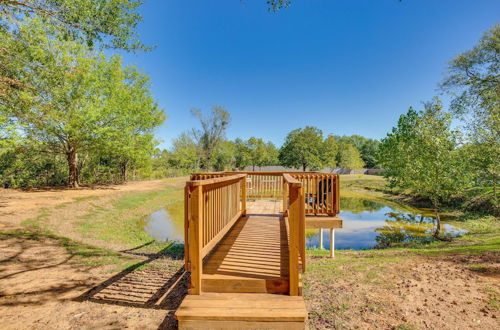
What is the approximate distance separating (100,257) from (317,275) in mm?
5619

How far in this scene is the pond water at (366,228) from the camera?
10555 millimetres

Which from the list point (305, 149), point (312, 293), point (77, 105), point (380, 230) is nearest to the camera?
point (312, 293)

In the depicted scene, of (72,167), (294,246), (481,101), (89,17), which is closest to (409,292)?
(294,246)

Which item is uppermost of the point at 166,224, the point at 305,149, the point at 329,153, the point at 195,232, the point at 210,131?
the point at 210,131

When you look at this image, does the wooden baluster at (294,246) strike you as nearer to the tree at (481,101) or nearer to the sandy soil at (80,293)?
the sandy soil at (80,293)

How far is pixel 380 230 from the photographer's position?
12703 millimetres

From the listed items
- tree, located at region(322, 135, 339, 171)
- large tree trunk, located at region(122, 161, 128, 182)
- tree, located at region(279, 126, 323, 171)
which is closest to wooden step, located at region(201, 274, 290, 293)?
large tree trunk, located at region(122, 161, 128, 182)

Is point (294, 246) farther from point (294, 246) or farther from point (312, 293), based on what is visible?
point (312, 293)

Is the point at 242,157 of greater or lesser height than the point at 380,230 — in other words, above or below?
above

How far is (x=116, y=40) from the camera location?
7.05 metres

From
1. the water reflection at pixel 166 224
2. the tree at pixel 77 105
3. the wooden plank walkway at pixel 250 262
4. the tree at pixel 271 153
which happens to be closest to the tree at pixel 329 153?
the tree at pixel 271 153

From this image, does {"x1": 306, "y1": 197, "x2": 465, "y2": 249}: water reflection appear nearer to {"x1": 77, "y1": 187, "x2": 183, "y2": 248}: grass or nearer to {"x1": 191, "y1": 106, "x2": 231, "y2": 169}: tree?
{"x1": 77, "y1": 187, "x2": 183, "y2": 248}: grass

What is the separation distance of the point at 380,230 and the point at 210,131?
3286 cm

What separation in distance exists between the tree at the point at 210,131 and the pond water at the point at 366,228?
23.4m
